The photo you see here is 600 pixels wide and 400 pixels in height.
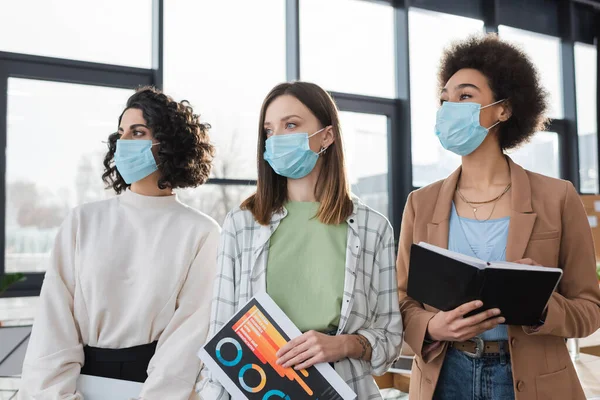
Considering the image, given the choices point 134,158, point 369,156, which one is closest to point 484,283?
point 134,158

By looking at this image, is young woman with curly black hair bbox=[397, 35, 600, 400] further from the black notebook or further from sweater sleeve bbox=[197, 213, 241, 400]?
sweater sleeve bbox=[197, 213, 241, 400]

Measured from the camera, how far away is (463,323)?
49.9 inches

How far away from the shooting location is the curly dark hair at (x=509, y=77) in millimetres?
1613

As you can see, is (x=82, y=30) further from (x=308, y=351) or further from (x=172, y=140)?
(x=308, y=351)

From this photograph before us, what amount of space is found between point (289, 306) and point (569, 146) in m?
5.10

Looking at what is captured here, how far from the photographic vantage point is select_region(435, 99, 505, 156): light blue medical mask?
157 cm

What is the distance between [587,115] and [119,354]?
18.7ft

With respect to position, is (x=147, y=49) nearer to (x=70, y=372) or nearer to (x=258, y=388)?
(x=70, y=372)

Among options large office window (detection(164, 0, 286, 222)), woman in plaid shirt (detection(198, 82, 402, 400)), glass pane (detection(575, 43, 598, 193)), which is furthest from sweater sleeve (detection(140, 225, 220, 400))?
glass pane (detection(575, 43, 598, 193))

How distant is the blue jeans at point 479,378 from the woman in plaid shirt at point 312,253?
18 cm

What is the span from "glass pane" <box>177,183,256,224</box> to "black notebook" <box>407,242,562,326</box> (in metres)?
2.39

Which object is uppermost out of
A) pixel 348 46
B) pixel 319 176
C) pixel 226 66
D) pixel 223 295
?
pixel 348 46

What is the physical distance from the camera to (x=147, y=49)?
11.7 ft

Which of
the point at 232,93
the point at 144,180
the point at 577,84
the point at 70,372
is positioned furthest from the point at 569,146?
the point at 70,372
